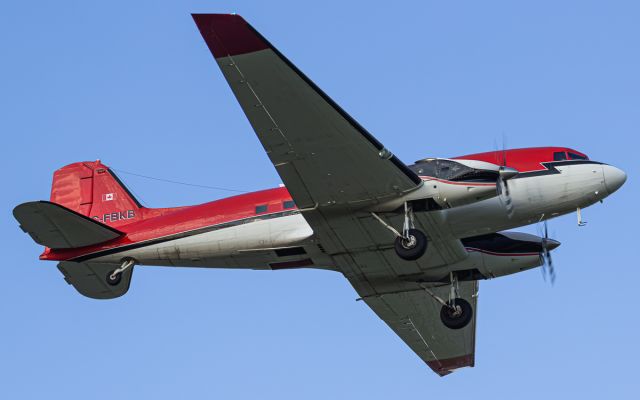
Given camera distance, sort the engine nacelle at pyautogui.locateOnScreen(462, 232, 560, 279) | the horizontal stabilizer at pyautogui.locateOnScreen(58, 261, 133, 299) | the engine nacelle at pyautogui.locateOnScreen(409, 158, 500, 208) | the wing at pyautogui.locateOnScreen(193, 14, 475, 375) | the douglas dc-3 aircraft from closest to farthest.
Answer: the wing at pyautogui.locateOnScreen(193, 14, 475, 375), the douglas dc-3 aircraft, the engine nacelle at pyautogui.locateOnScreen(409, 158, 500, 208), the horizontal stabilizer at pyautogui.locateOnScreen(58, 261, 133, 299), the engine nacelle at pyautogui.locateOnScreen(462, 232, 560, 279)

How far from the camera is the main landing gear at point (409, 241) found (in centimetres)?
3062

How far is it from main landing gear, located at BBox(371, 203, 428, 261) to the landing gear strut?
9361mm

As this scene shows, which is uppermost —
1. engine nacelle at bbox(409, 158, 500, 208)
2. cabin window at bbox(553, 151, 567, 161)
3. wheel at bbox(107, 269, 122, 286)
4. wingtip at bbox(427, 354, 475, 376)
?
cabin window at bbox(553, 151, 567, 161)

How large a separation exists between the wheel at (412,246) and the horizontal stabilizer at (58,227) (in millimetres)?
9765

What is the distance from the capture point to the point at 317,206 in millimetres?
31000

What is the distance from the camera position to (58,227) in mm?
33500

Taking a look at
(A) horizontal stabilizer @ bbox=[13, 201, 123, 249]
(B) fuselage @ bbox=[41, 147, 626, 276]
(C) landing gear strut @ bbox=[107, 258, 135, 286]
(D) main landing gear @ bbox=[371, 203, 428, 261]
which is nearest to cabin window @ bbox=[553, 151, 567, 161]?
(B) fuselage @ bbox=[41, 147, 626, 276]

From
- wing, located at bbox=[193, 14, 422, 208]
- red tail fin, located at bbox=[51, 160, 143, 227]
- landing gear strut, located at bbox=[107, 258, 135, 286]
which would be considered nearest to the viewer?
wing, located at bbox=[193, 14, 422, 208]

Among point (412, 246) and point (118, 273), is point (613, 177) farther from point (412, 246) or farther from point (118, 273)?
point (118, 273)

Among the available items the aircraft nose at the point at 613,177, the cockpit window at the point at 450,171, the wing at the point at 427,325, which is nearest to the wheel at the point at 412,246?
the cockpit window at the point at 450,171

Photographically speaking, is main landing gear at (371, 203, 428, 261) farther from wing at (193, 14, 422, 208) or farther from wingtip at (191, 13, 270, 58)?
wingtip at (191, 13, 270, 58)

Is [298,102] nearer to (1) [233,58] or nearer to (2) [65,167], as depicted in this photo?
(1) [233,58]

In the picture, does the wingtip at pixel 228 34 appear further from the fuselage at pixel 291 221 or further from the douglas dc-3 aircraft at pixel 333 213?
the fuselage at pixel 291 221

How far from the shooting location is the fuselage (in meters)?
31.5
